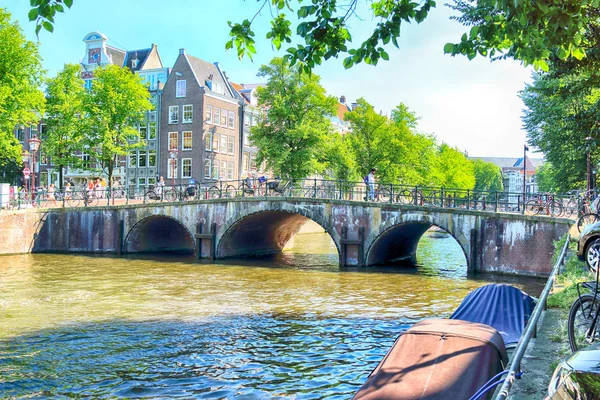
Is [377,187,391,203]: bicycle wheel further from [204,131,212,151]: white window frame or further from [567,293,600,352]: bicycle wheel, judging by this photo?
[204,131,212,151]: white window frame

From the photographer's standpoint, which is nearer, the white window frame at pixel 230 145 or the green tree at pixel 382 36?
the green tree at pixel 382 36

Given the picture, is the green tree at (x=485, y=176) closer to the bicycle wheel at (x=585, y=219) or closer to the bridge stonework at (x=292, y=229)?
the bridge stonework at (x=292, y=229)

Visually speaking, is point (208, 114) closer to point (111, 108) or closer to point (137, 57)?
point (111, 108)

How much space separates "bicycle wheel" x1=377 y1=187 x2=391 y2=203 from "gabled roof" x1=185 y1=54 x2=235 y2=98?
Answer: 25191mm

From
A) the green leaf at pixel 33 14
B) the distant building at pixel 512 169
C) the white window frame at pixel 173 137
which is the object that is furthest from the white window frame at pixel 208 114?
the distant building at pixel 512 169

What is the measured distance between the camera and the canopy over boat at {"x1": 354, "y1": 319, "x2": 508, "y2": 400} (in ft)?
18.9

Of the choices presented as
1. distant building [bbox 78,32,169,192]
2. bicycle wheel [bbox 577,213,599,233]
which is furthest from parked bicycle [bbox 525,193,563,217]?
distant building [bbox 78,32,169,192]

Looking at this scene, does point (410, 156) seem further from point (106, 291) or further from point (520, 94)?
point (106, 291)

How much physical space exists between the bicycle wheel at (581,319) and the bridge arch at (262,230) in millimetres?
21035

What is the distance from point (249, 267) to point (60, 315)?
1267 cm

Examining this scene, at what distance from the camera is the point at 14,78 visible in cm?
3222

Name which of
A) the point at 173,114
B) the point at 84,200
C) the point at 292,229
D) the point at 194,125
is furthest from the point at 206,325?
the point at 173,114

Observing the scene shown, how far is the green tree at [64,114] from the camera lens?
42.5 metres

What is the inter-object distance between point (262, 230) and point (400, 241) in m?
8.33
